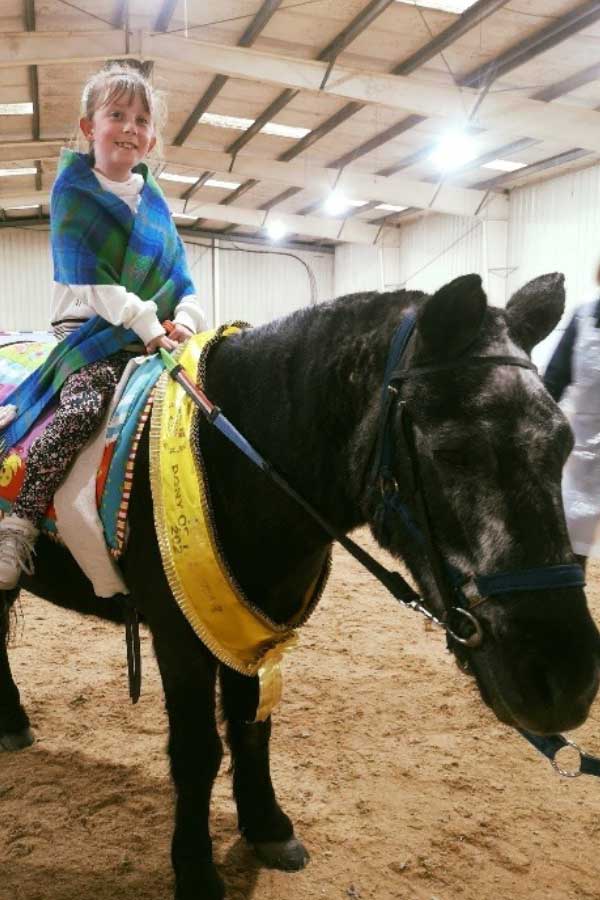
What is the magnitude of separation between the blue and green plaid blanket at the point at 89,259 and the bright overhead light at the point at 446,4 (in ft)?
21.3

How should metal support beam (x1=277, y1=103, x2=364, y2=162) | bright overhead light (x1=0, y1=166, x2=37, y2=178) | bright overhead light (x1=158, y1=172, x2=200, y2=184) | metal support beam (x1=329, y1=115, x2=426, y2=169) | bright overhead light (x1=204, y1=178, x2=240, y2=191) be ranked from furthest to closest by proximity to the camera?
bright overhead light (x1=204, y1=178, x2=240, y2=191) → bright overhead light (x1=158, y1=172, x2=200, y2=184) → bright overhead light (x1=0, y1=166, x2=37, y2=178) → metal support beam (x1=329, y1=115, x2=426, y2=169) → metal support beam (x1=277, y1=103, x2=364, y2=162)

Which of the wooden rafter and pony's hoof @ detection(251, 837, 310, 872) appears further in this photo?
the wooden rafter

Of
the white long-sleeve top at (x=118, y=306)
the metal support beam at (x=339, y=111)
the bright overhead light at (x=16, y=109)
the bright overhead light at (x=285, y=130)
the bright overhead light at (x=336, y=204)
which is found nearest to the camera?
the white long-sleeve top at (x=118, y=306)

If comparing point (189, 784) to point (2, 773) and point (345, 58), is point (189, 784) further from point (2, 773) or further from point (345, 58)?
point (345, 58)

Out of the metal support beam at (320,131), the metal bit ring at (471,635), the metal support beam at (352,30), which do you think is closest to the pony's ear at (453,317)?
the metal bit ring at (471,635)

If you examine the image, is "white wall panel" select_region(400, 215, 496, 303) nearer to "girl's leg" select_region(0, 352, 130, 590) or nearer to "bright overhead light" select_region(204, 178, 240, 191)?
"bright overhead light" select_region(204, 178, 240, 191)

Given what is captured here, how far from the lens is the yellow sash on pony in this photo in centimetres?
175

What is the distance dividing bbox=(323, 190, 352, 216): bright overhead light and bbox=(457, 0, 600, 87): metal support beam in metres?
4.69

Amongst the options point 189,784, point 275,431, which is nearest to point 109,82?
point 275,431

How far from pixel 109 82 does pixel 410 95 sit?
7.41 metres

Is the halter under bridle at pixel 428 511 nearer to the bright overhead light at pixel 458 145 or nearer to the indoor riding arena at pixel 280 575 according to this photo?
the indoor riding arena at pixel 280 575

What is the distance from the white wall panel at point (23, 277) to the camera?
18531 millimetres

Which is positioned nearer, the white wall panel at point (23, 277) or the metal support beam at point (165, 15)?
the metal support beam at point (165, 15)

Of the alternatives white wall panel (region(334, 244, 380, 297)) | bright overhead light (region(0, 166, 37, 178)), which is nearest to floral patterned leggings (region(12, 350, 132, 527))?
bright overhead light (region(0, 166, 37, 178))
